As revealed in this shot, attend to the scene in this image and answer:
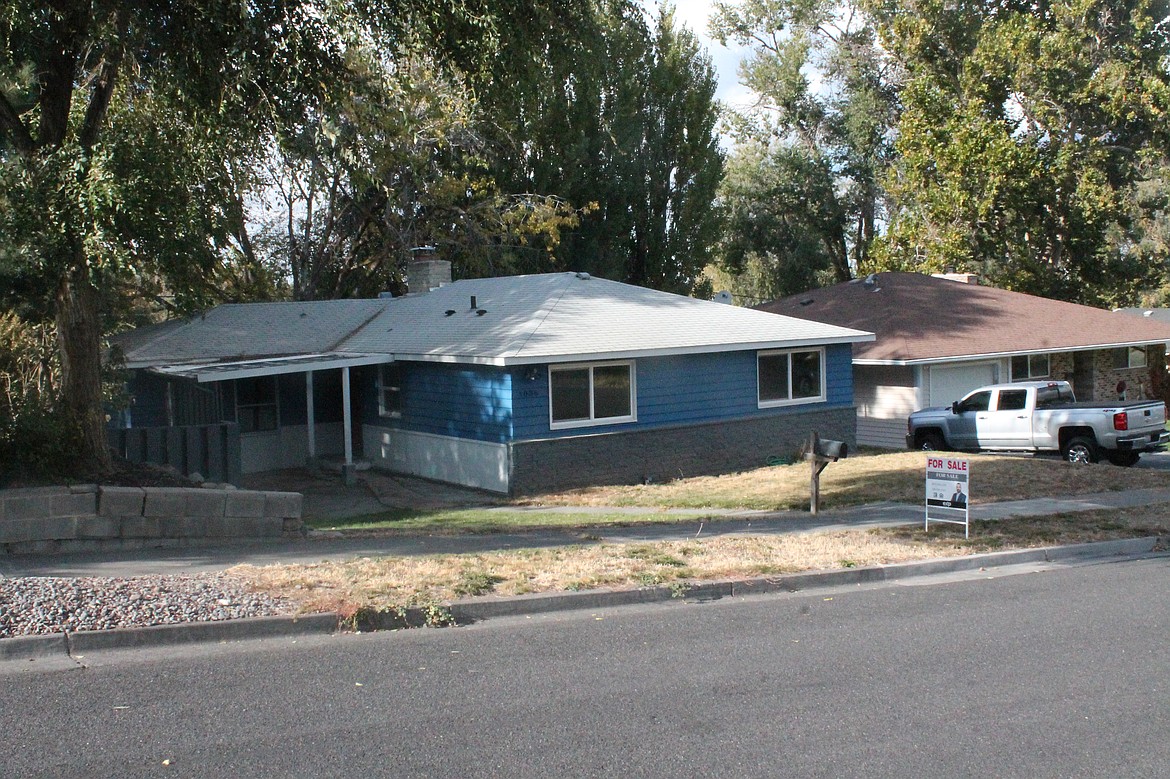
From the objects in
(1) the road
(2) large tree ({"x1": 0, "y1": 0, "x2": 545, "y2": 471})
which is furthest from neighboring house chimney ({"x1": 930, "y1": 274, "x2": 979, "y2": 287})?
(1) the road

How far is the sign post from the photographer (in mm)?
12383

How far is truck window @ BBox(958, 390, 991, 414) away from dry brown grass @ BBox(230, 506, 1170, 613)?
825cm

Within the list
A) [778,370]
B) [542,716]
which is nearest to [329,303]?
[778,370]

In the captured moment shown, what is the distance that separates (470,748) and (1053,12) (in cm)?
3986

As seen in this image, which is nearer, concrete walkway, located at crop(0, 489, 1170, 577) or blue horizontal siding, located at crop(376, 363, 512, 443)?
concrete walkway, located at crop(0, 489, 1170, 577)

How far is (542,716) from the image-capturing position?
243 inches

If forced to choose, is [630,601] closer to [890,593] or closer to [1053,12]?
[890,593]

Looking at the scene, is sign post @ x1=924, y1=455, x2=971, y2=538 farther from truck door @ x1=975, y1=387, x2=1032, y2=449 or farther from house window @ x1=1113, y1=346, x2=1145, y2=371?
house window @ x1=1113, y1=346, x2=1145, y2=371

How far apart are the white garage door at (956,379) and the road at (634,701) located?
16.9 meters

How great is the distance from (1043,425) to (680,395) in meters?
7.16

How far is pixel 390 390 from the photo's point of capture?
833 inches

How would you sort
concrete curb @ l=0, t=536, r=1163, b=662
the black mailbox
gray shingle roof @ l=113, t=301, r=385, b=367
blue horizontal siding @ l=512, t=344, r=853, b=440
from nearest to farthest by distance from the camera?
concrete curb @ l=0, t=536, r=1163, b=662
the black mailbox
blue horizontal siding @ l=512, t=344, r=853, b=440
gray shingle roof @ l=113, t=301, r=385, b=367

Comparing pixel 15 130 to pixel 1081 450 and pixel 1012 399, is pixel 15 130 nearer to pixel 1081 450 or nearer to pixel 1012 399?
pixel 1012 399

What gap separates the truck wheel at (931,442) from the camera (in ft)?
74.5
